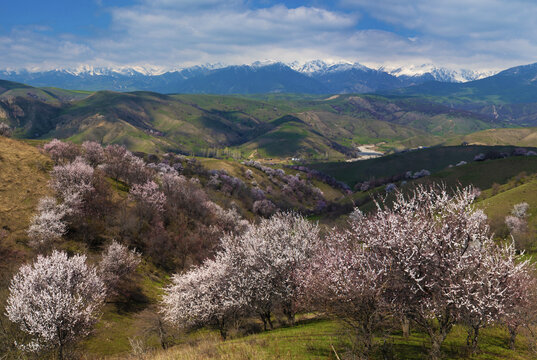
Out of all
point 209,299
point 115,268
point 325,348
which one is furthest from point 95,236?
point 325,348

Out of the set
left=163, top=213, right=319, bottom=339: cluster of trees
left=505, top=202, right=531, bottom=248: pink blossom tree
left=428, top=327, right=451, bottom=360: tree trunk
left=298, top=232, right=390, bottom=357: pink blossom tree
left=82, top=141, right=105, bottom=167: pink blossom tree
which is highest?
left=82, top=141, right=105, bottom=167: pink blossom tree

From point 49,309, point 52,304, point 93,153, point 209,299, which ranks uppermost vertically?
point 93,153

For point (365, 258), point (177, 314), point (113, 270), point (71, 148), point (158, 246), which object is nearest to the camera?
point (365, 258)

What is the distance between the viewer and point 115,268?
50469mm

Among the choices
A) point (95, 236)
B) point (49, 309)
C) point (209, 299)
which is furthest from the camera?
point (95, 236)

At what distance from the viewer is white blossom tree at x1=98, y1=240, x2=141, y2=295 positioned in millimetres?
47562

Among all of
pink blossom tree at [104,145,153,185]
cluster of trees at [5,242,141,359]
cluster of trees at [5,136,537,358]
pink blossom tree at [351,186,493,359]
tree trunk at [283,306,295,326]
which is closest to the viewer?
pink blossom tree at [351,186,493,359]

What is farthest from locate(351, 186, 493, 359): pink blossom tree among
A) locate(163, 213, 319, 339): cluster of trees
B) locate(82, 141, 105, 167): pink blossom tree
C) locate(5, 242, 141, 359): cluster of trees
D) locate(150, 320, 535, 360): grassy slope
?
locate(82, 141, 105, 167): pink blossom tree

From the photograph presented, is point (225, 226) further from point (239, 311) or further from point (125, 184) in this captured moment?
point (239, 311)

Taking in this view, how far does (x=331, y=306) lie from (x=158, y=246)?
190 ft

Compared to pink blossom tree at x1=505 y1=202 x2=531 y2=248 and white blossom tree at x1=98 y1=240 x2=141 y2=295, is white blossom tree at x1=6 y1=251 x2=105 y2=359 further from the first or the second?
pink blossom tree at x1=505 y1=202 x2=531 y2=248

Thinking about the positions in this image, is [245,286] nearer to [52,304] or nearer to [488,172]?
[52,304]

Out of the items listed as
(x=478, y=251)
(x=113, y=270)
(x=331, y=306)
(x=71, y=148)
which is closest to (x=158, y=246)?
(x=113, y=270)

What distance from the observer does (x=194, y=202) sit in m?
92.7
